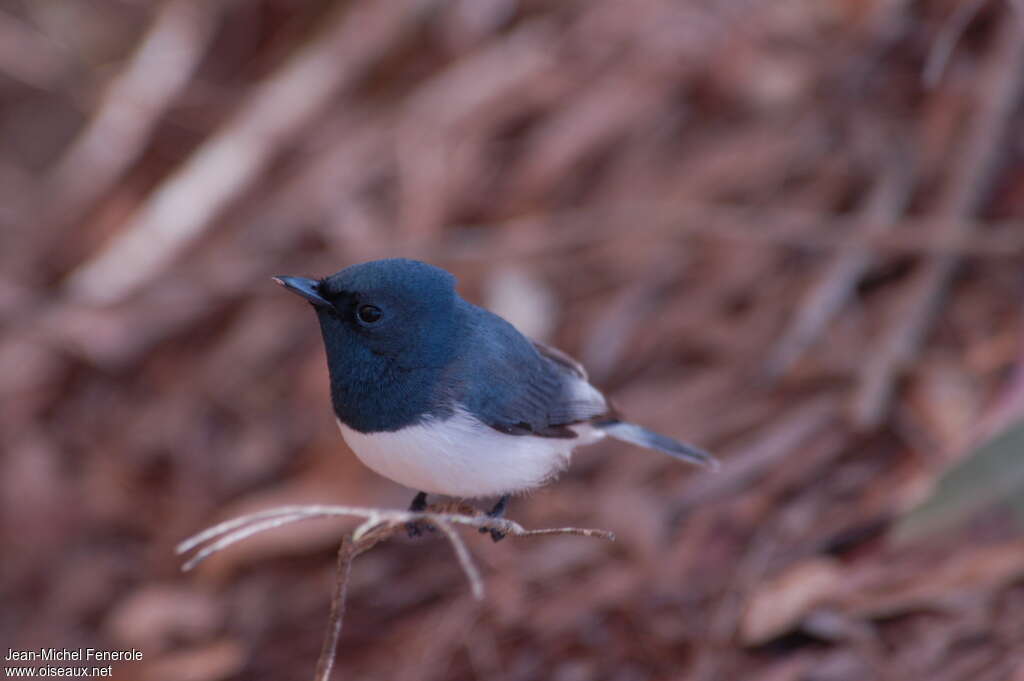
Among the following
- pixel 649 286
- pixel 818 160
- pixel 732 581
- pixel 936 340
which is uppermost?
pixel 818 160

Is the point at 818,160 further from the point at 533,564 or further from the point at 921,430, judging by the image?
the point at 533,564

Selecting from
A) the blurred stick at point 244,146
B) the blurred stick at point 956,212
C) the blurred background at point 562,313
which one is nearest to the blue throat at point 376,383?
the blurred background at point 562,313

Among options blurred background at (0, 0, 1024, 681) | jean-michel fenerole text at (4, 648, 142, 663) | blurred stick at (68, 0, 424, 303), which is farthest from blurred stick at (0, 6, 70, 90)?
jean-michel fenerole text at (4, 648, 142, 663)

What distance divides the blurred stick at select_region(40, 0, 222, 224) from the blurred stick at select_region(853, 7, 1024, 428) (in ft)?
12.5

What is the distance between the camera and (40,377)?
16.5 feet

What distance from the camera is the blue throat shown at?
2.20 metres

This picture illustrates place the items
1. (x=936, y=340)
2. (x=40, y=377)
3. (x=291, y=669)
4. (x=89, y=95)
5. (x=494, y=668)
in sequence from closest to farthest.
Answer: (x=494, y=668) → (x=291, y=669) → (x=936, y=340) → (x=40, y=377) → (x=89, y=95)

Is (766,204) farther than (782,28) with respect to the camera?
No

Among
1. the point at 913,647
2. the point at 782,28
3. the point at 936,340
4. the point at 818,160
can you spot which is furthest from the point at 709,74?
the point at 913,647

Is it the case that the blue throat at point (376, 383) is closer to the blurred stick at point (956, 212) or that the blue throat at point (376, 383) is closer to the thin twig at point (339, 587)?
the thin twig at point (339, 587)

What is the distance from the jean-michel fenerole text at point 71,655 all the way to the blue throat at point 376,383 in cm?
225

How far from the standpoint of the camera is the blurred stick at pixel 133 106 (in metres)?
5.44

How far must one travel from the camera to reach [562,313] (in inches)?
180

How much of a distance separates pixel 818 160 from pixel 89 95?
152 inches
